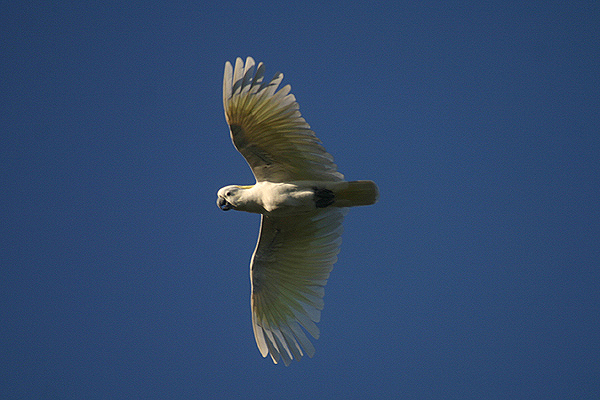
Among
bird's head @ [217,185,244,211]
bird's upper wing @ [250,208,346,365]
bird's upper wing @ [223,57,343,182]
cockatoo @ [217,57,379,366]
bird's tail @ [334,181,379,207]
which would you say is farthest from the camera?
bird's upper wing @ [250,208,346,365]

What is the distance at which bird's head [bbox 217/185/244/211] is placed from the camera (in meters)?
6.23

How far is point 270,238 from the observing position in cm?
662

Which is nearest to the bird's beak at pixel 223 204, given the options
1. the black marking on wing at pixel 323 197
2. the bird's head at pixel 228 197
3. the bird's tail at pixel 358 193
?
the bird's head at pixel 228 197

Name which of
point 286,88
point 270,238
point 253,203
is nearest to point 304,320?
point 270,238

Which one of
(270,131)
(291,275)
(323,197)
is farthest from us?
(291,275)

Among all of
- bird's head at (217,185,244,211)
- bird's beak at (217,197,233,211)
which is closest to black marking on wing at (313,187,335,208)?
bird's head at (217,185,244,211)

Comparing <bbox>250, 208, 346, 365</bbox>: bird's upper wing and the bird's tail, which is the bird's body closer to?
the bird's tail

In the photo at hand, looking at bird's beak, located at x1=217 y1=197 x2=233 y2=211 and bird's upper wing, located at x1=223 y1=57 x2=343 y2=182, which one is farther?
bird's beak, located at x1=217 y1=197 x2=233 y2=211

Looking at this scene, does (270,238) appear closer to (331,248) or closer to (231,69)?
(331,248)

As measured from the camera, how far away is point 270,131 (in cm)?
589

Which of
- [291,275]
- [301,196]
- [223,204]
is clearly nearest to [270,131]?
[301,196]

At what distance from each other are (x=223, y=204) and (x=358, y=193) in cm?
150

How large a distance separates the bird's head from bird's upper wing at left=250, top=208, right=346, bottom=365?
0.45 m

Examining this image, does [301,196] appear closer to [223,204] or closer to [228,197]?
[228,197]
